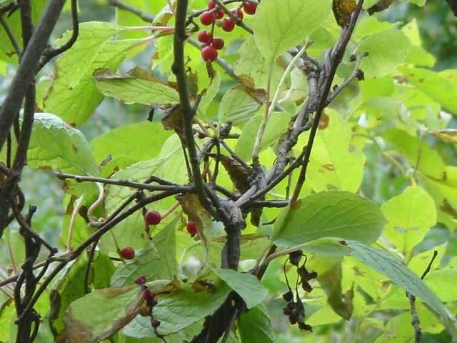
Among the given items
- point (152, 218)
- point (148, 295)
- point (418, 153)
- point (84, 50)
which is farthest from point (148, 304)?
point (418, 153)

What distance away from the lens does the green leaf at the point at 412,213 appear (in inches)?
27.7

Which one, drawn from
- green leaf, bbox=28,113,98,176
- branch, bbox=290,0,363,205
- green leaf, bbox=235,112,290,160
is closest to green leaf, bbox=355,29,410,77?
branch, bbox=290,0,363,205

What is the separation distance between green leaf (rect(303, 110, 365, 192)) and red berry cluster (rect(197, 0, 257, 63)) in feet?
0.44

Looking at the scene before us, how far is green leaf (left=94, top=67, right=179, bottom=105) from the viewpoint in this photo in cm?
49

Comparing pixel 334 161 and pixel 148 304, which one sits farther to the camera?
pixel 334 161

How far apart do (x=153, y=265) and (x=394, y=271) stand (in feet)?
0.53

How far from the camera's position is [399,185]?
176 centimetres

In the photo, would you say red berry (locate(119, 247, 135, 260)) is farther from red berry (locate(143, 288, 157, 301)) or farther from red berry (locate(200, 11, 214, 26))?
red berry (locate(200, 11, 214, 26))

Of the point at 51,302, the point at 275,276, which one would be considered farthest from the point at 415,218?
the point at 275,276

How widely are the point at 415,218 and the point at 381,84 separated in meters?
0.26

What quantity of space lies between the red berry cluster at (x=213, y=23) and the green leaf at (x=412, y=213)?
0.21 m

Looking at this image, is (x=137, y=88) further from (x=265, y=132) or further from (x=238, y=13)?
(x=238, y=13)

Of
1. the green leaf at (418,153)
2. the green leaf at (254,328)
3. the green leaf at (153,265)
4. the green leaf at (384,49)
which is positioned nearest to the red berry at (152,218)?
the green leaf at (153,265)

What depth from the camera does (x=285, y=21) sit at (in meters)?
0.50
